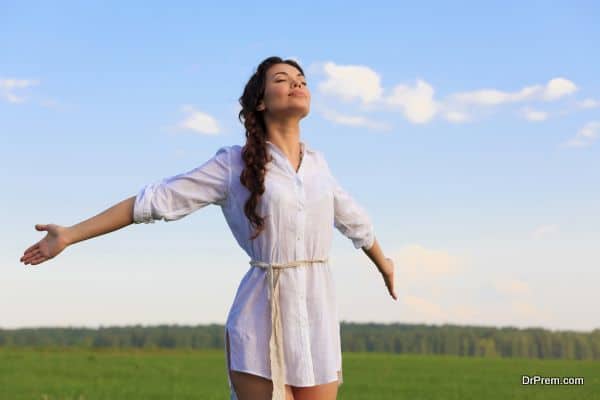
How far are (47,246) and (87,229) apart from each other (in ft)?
0.74

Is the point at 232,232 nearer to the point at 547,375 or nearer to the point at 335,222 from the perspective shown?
the point at 335,222

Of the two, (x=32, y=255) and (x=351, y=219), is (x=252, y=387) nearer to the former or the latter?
(x=351, y=219)

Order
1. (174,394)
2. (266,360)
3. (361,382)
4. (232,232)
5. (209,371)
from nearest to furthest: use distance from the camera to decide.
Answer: (266,360)
(232,232)
(174,394)
(361,382)
(209,371)

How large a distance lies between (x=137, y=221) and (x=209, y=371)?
37.6 ft

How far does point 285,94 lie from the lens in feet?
13.2

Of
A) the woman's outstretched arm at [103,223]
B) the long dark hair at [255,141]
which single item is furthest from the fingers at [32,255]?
the long dark hair at [255,141]

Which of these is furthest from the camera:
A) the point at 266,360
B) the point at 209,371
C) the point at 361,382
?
the point at 209,371

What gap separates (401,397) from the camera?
11.7m

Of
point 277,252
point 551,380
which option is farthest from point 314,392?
point 551,380

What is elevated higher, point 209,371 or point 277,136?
point 277,136

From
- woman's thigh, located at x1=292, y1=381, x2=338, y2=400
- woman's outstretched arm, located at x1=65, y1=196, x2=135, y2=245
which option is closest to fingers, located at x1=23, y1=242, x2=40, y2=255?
woman's outstretched arm, located at x1=65, y1=196, x2=135, y2=245

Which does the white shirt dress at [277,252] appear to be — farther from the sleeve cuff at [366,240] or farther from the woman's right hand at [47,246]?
the sleeve cuff at [366,240]

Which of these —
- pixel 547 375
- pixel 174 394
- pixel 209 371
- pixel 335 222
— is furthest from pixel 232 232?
pixel 547 375

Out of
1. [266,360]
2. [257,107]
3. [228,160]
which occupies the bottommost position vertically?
[266,360]
